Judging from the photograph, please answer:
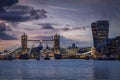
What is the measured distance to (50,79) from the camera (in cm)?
8031

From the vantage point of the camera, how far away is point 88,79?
80.6m

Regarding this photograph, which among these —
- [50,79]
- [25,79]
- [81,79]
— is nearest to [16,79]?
[25,79]

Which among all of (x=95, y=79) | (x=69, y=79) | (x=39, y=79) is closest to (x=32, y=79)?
(x=39, y=79)

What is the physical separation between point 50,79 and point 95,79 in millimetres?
8787

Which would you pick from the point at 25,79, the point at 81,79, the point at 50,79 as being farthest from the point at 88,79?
the point at 25,79

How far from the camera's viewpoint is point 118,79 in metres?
78.9

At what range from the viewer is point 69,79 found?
80000mm

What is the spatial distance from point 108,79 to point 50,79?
11.3 m

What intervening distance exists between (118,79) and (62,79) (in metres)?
10.9

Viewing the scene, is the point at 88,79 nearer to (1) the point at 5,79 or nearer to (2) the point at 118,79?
(2) the point at 118,79

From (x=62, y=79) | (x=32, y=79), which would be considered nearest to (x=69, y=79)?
(x=62, y=79)

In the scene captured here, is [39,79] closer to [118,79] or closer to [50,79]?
[50,79]

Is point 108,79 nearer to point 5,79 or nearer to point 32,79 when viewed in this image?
point 32,79

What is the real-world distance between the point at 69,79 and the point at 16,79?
410 inches
